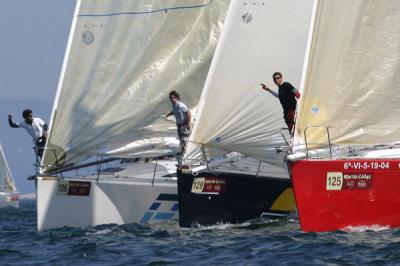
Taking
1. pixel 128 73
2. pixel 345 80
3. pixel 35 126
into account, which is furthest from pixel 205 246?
pixel 35 126

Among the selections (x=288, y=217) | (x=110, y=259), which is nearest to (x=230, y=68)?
(x=288, y=217)

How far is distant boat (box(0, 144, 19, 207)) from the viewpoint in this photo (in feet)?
148

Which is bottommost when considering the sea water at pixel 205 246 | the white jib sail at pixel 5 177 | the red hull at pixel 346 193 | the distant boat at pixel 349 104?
the sea water at pixel 205 246

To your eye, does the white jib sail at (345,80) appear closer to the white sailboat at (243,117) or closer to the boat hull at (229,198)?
the white sailboat at (243,117)

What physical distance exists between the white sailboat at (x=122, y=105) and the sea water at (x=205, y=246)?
52 cm

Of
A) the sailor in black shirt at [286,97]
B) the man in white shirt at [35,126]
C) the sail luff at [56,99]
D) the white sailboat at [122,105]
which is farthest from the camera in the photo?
the man in white shirt at [35,126]

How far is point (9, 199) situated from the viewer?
4525 cm

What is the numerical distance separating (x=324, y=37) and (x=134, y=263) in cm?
388

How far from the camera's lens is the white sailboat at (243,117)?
22.6m

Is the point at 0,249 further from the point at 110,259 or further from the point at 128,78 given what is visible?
the point at 128,78

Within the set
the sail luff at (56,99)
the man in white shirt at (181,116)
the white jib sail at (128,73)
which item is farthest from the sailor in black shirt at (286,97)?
the sail luff at (56,99)

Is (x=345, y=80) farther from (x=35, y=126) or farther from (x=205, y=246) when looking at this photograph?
(x=35, y=126)

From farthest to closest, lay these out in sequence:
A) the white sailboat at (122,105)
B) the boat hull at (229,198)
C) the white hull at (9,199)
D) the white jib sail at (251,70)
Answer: the white hull at (9,199) → the white sailboat at (122,105) → the boat hull at (229,198) → the white jib sail at (251,70)

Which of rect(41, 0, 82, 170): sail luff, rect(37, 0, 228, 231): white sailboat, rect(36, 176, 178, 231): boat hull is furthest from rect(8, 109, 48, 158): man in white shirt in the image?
rect(36, 176, 178, 231): boat hull
